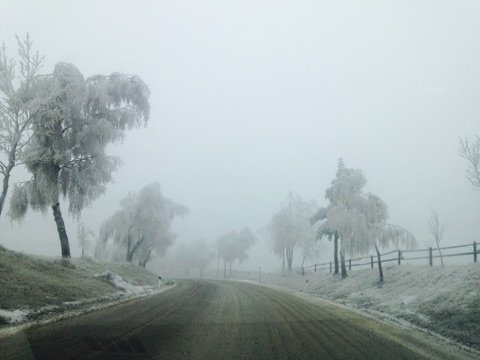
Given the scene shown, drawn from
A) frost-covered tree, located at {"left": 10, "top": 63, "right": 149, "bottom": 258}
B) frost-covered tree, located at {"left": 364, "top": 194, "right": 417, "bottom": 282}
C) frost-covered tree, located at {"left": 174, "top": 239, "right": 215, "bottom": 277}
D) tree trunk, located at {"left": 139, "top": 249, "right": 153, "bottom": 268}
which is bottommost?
frost-covered tree, located at {"left": 174, "top": 239, "right": 215, "bottom": 277}

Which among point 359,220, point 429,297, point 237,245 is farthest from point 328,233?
point 237,245

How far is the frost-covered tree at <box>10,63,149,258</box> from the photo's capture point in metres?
19.2

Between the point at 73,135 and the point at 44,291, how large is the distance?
1073 centimetres

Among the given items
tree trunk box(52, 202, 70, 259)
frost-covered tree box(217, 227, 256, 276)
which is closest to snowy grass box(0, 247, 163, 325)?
tree trunk box(52, 202, 70, 259)

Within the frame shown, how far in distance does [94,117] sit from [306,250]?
42.6 meters

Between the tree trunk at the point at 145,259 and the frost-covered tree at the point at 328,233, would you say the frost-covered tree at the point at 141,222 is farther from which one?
the frost-covered tree at the point at 328,233

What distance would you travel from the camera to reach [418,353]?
7598 mm

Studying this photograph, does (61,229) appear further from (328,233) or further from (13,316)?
(328,233)

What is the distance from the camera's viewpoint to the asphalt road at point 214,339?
21.8 ft

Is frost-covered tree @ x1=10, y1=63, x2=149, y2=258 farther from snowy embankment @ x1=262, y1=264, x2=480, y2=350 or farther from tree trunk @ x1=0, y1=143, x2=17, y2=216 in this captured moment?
snowy embankment @ x1=262, y1=264, x2=480, y2=350

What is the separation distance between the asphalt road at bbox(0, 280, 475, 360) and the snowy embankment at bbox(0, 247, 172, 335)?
3.64 ft

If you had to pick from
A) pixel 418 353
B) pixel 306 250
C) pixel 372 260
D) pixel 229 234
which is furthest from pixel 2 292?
pixel 229 234

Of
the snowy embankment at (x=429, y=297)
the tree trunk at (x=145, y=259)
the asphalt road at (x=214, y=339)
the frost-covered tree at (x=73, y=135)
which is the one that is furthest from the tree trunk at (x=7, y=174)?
the tree trunk at (x=145, y=259)

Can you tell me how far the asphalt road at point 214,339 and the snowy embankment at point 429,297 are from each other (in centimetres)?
135
